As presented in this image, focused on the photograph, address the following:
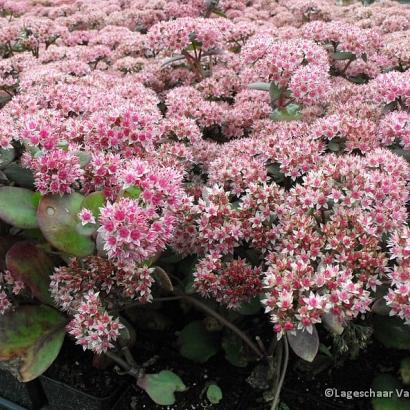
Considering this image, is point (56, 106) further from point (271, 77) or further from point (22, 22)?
point (22, 22)

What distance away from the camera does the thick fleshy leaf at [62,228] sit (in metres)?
1.28

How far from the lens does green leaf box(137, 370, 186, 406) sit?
5.17ft

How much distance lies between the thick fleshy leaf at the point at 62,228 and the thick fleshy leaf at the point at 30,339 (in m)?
0.36

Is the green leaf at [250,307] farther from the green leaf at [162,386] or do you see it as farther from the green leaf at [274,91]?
the green leaf at [274,91]

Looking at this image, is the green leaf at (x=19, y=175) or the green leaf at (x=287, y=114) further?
the green leaf at (x=287, y=114)

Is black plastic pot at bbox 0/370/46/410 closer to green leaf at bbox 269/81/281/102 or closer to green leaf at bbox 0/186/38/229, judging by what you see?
green leaf at bbox 0/186/38/229

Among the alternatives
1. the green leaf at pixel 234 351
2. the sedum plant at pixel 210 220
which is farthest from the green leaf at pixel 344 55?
the green leaf at pixel 234 351

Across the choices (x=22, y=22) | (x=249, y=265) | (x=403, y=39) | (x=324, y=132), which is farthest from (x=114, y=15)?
(x=249, y=265)

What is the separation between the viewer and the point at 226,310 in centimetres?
167

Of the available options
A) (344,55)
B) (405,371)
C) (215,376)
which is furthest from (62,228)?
(344,55)

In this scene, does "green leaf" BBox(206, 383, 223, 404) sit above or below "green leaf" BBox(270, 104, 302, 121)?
below

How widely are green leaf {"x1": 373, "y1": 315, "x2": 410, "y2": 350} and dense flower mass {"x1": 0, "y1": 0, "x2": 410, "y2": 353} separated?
72 millimetres

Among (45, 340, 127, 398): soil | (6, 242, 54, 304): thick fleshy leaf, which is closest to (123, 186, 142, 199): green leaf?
(6, 242, 54, 304): thick fleshy leaf

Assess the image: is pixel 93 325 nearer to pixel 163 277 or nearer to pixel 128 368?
pixel 163 277
